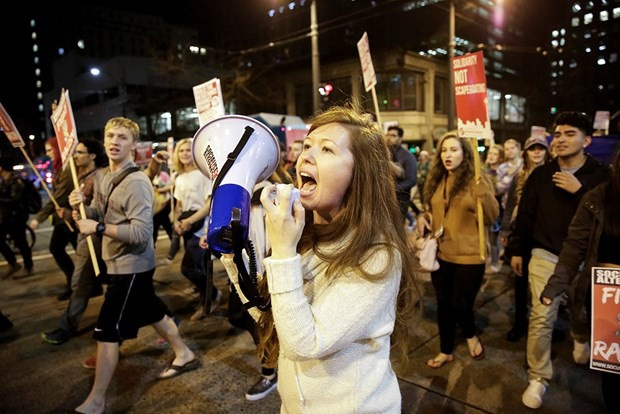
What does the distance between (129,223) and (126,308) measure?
0.65m

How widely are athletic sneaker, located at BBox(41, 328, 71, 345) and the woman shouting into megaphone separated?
3.73m

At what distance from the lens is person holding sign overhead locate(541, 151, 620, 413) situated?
2334mm

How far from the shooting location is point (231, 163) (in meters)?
1.37

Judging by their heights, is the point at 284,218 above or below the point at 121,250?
above

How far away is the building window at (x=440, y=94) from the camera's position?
92.8ft

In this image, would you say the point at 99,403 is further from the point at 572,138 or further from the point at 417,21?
the point at 417,21

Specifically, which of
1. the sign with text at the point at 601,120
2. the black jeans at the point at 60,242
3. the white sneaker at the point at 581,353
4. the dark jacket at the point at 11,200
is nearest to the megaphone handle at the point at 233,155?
the white sneaker at the point at 581,353

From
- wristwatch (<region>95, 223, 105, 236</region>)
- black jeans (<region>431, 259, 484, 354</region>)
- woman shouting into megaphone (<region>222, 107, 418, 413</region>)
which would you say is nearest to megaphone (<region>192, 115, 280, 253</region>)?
woman shouting into megaphone (<region>222, 107, 418, 413</region>)

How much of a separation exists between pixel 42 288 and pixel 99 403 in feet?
13.3

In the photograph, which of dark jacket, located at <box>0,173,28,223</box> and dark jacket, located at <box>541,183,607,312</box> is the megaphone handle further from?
dark jacket, located at <box>0,173,28,223</box>

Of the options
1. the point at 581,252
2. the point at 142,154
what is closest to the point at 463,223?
the point at 581,252

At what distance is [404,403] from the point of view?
306 cm

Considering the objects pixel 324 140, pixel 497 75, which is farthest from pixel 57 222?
pixel 497 75

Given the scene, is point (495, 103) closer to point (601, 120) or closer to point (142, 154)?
point (601, 120)
